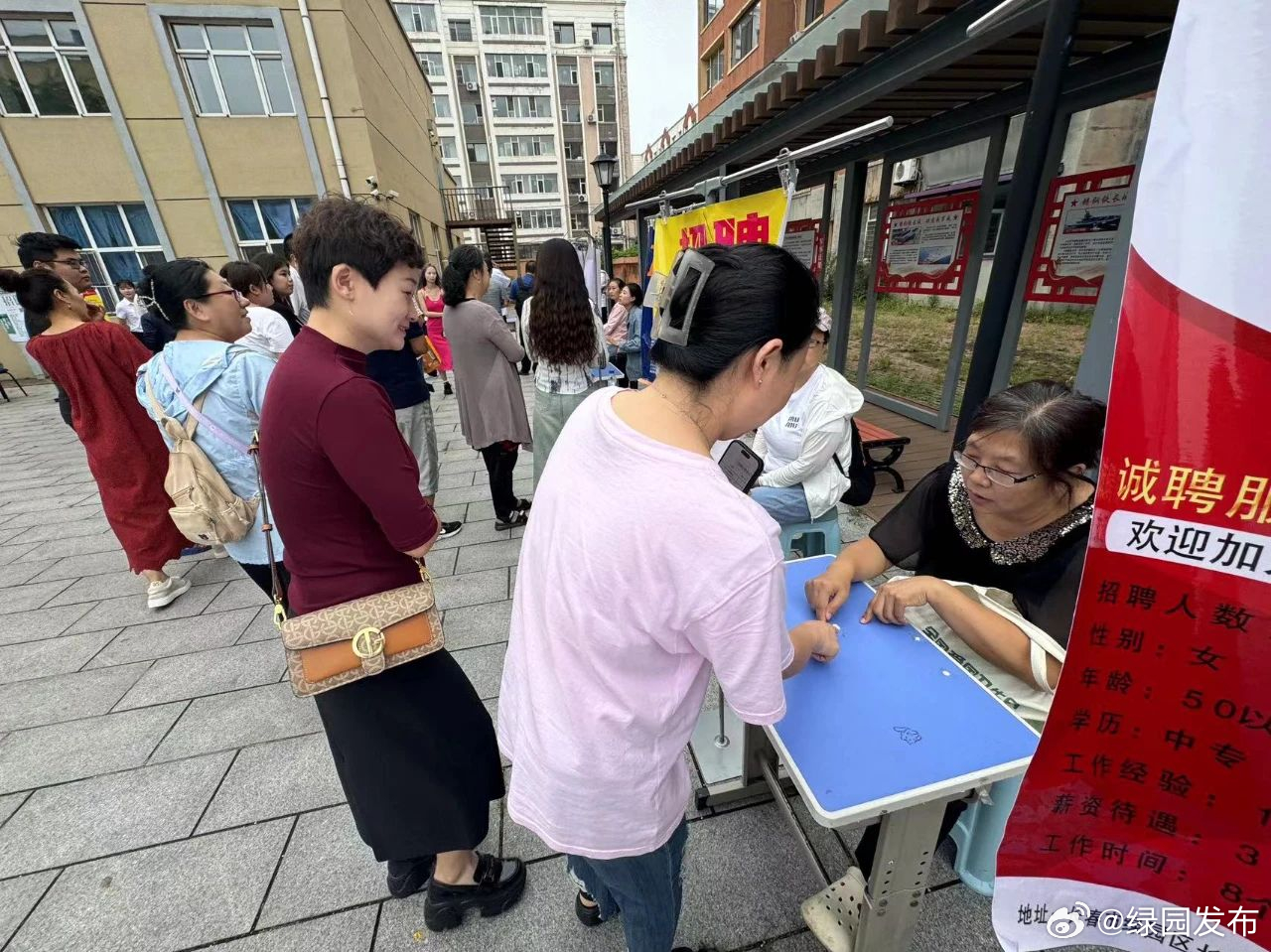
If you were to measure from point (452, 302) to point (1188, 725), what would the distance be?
375cm

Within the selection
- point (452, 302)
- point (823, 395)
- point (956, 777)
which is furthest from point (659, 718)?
point (452, 302)

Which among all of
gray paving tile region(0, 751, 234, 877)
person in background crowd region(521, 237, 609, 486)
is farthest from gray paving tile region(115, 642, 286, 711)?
person in background crowd region(521, 237, 609, 486)

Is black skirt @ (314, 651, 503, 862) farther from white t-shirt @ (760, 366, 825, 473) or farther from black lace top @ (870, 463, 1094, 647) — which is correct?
white t-shirt @ (760, 366, 825, 473)

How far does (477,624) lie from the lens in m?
3.00

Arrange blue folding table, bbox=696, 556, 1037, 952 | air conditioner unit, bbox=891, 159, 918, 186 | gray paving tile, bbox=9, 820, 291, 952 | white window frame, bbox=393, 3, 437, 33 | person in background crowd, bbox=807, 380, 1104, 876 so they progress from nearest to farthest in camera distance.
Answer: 1. blue folding table, bbox=696, 556, 1037, 952
2. person in background crowd, bbox=807, 380, 1104, 876
3. gray paving tile, bbox=9, 820, 291, 952
4. air conditioner unit, bbox=891, 159, 918, 186
5. white window frame, bbox=393, 3, 437, 33

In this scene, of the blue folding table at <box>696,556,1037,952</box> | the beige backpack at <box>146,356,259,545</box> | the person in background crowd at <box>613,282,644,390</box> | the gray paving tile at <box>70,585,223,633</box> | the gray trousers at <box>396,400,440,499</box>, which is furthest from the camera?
the person in background crowd at <box>613,282,644,390</box>

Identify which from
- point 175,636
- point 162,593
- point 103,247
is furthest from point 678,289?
point 103,247

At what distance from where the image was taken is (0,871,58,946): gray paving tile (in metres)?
1.65

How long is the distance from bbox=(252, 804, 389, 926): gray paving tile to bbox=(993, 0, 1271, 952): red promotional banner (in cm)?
191

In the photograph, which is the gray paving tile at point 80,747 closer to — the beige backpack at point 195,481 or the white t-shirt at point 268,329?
the beige backpack at point 195,481

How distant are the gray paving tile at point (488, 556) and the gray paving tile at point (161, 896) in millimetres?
1829

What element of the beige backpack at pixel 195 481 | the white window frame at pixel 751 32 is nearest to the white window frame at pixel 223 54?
the white window frame at pixel 751 32

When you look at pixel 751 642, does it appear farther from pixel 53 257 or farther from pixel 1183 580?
pixel 53 257

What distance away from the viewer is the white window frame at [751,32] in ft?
48.2
